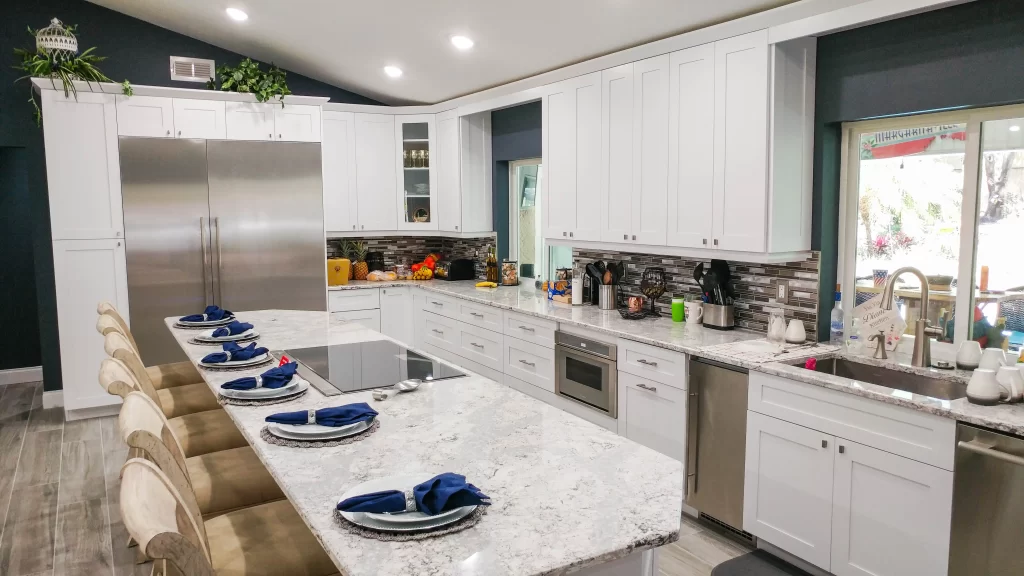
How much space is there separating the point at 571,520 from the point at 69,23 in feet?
20.4

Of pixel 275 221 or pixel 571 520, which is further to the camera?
pixel 275 221

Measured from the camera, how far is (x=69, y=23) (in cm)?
583

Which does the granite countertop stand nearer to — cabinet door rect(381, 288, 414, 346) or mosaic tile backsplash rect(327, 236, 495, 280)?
cabinet door rect(381, 288, 414, 346)

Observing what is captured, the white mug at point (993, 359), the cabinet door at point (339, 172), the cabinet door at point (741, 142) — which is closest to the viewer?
the white mug at point (993, 359)

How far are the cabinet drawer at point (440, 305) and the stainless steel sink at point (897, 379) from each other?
10.1 feet

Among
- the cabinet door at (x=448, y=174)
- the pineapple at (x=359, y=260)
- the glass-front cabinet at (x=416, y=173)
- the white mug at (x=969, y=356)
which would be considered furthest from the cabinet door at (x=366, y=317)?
the white mug at (x=969, y=356)

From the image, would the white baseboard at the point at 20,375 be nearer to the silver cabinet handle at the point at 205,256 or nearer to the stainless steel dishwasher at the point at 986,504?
the silver cabinet handle at the point at 205,256

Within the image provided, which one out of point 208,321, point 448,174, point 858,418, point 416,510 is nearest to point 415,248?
point 448,174

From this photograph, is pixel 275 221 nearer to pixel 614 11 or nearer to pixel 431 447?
pixel 614 11

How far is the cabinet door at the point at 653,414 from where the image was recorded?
3.59 metres

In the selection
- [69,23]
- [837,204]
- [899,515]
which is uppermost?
[69,23]

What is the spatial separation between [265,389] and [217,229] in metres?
3.67

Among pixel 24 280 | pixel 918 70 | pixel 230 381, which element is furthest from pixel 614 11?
pixel 24 280

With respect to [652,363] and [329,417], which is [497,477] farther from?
[652,363]
